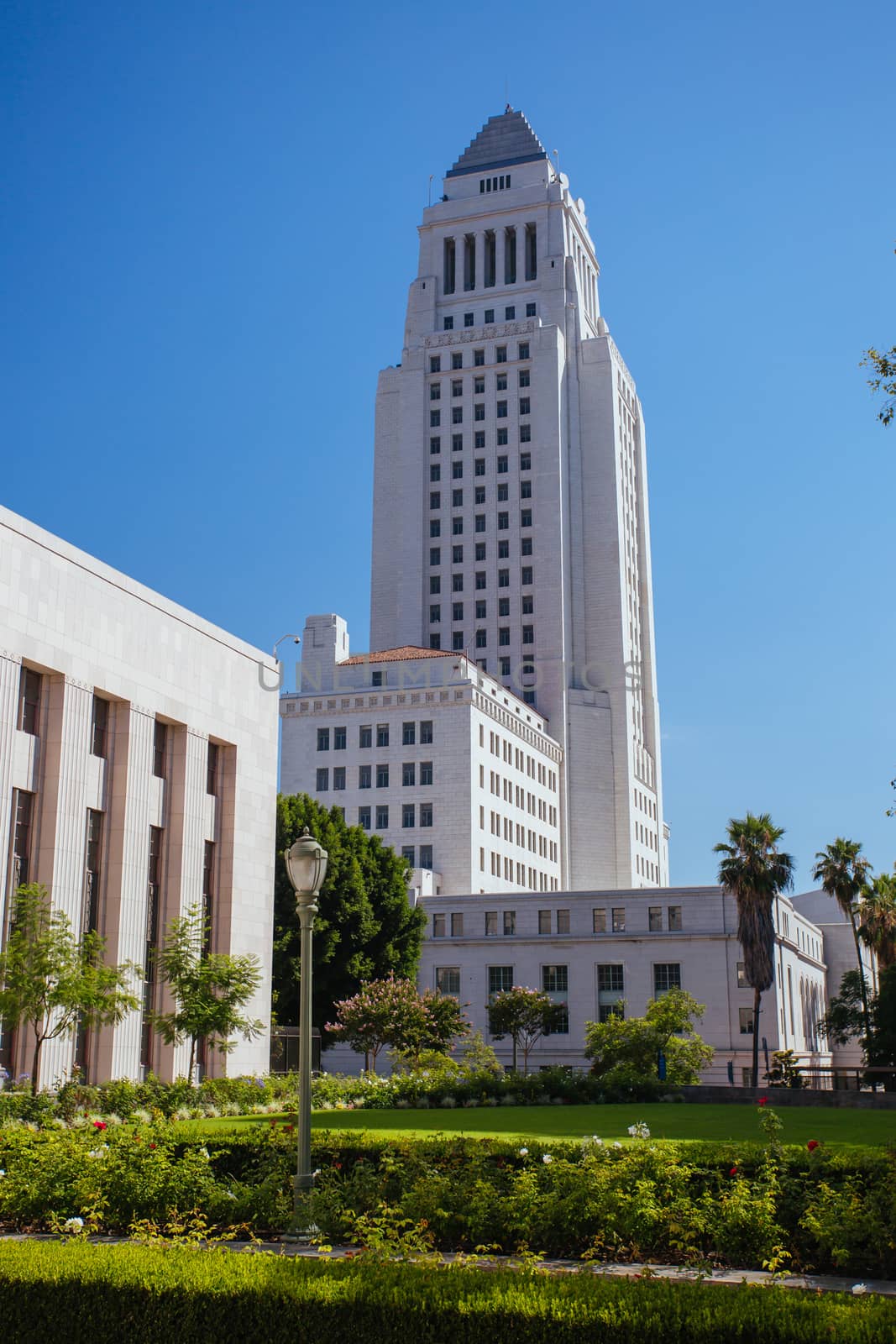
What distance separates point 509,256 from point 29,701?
333 feet

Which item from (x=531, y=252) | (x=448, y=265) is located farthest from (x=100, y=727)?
(x=448, y=265)

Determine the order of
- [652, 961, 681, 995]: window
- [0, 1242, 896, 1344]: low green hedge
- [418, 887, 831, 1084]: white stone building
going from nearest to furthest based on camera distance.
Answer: [0, 1242, 896, 1344]: low green hedge
[418, 887, 831, 1084]: white stone building
[652, 961, 681, 995]: window

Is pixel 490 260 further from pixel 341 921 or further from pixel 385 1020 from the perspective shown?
pixel 385 1020

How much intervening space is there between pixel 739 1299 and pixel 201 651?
34.1 meters

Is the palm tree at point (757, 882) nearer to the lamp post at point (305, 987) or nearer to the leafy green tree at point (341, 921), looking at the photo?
the leafy green tree at point (341, 921)

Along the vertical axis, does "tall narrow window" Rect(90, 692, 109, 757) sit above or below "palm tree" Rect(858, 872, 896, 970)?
above

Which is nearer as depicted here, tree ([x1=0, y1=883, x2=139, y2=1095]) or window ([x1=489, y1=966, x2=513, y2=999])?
tree ([x1=0, y1=883, x2=139, y2=1095])

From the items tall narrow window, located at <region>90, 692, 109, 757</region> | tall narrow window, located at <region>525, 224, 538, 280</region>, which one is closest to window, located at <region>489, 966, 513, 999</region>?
tall narrow window, located at <region>90, 692, 109, 757</region>

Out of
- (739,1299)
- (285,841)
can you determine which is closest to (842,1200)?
(739,1299)

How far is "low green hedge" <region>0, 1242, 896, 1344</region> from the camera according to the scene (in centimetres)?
882

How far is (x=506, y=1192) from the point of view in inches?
618

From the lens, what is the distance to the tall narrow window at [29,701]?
33.6m

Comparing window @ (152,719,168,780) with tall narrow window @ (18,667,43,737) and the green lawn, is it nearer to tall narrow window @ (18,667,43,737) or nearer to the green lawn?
tall narrow window @ (18,667,43,737)

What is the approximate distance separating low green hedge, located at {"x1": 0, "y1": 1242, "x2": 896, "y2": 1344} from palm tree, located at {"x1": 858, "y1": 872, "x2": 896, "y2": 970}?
73.7 m
